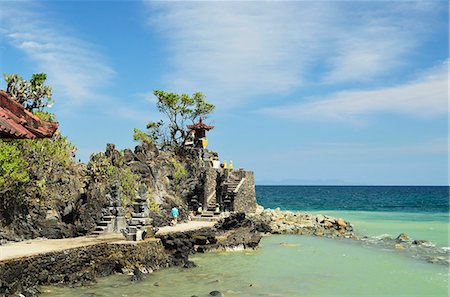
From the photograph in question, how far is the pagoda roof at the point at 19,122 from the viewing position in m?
9.22

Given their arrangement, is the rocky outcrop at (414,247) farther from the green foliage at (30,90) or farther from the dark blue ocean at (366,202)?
the dark blue ocean at (366,202)

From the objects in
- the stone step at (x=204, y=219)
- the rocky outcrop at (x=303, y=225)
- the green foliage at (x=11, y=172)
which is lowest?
the rocky outcrop at (x=303, y=225)

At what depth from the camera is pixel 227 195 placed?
3916cm

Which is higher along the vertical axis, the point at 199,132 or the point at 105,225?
the point at 199,132

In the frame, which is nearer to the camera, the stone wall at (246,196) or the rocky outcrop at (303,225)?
the rocky outcrop at (303,225)

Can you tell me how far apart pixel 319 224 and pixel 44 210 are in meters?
25.4

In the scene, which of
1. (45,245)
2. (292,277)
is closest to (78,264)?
(45,245)

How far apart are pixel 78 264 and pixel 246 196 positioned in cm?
2512

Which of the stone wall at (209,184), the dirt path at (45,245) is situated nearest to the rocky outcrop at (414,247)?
the stone wall at (209,184)

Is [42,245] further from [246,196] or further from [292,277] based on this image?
[246,196]

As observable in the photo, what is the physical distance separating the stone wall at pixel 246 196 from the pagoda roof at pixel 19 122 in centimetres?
3049

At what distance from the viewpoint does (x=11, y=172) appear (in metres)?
21.2

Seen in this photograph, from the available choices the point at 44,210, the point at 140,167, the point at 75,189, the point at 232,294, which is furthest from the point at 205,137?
the point at 232,294

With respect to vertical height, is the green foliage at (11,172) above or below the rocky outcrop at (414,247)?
above
